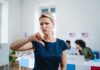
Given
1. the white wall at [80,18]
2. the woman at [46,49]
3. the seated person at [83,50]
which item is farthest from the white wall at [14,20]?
the woman at [46,49]

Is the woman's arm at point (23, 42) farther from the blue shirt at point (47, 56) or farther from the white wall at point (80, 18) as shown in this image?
the white wall at point (80, 18)

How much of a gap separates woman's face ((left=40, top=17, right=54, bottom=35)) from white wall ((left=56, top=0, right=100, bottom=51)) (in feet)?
16.3

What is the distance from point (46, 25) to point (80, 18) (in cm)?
527

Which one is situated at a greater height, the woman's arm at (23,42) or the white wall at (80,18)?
the white wall at (80,18)

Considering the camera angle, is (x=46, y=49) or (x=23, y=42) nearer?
(x=23, y=42)

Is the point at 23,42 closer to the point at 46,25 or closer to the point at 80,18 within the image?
the point at 46,25

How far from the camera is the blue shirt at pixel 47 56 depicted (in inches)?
46.2

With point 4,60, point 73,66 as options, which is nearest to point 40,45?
point 4,60

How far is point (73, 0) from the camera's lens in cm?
649

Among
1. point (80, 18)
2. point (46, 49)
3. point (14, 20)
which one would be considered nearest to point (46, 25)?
point (46, 49)

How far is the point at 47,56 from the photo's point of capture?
1172 millimetres

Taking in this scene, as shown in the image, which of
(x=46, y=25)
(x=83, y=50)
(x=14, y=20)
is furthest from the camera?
(x=14, y=20)

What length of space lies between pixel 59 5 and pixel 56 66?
5808mm

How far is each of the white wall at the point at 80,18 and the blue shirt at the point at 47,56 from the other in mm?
4966
